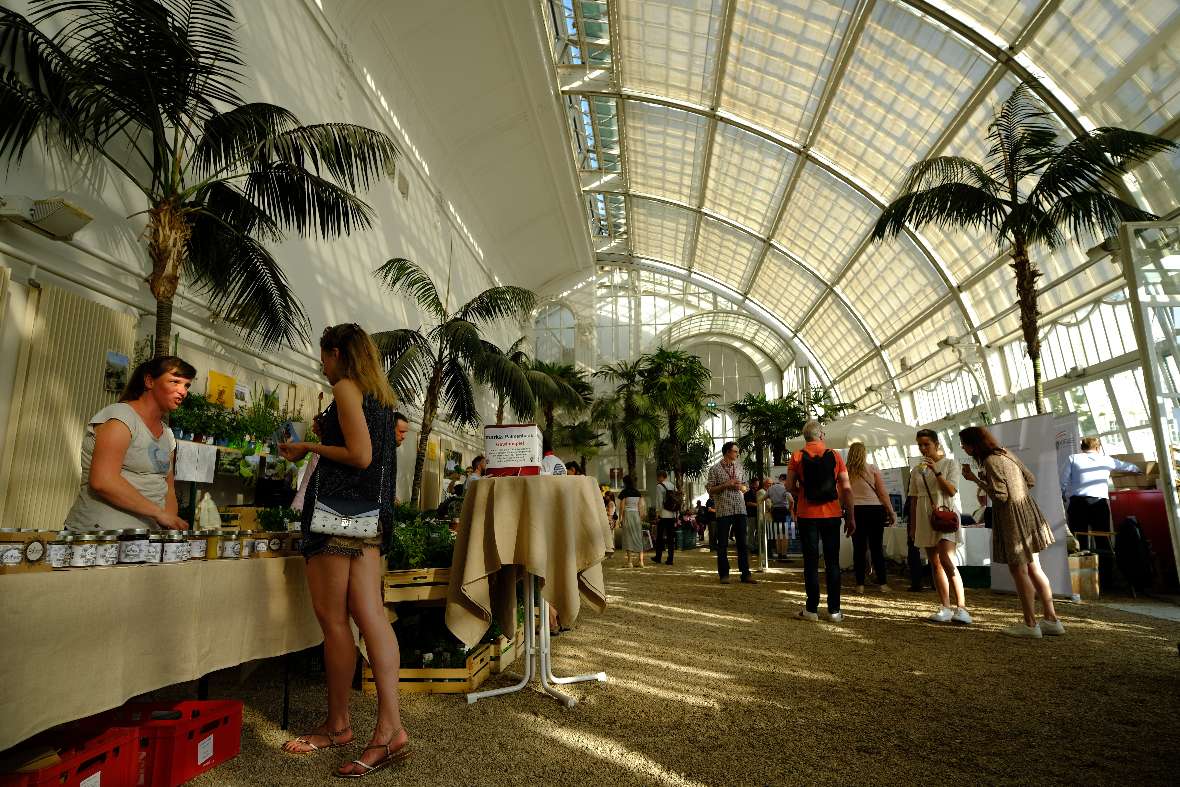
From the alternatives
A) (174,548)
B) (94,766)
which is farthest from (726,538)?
(94,766)

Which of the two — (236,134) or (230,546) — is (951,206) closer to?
(236,134)

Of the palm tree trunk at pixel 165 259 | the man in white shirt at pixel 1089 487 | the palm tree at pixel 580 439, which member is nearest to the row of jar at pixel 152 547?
the palm tree trunk at pixel 165 259

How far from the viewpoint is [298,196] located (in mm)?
5633

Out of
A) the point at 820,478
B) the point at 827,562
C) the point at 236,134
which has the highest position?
the point at 236,134

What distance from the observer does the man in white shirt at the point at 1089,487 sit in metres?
6.95

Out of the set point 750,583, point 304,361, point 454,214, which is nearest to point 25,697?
point 750,583

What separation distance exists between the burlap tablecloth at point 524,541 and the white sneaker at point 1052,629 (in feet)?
11.5

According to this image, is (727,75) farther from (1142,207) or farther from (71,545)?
(71,545)

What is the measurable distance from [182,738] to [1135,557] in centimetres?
813

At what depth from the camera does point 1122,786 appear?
1.95 meters

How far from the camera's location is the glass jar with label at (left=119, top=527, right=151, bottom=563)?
1779mm

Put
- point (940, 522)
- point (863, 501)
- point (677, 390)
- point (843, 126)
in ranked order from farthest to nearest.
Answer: point (677, 390) → point (843, 126) → point (863, 501) → point (940, 522)

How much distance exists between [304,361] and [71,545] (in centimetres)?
756

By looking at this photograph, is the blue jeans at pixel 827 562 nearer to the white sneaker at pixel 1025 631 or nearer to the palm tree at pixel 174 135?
the white sneaker at pixel 1025 631
